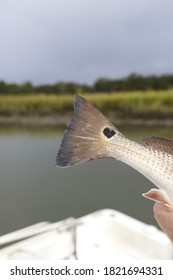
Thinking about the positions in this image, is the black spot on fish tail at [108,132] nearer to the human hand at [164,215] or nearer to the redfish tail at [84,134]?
the redfish tail at [84,134]

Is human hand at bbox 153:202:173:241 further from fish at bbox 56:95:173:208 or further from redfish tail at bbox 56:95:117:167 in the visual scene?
redfish tail at bbox 56:95:117:167

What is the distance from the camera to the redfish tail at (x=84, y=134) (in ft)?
4.42

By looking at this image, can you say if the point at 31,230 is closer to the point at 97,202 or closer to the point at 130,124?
the point at 97,202

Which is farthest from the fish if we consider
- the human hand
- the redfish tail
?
the human hand

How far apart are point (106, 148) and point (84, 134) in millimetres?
90

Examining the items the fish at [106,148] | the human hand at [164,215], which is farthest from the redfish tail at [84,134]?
the human hand at [164,215]

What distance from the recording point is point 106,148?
139cm

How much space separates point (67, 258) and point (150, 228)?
0.83 m

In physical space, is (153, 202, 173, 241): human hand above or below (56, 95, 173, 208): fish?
below

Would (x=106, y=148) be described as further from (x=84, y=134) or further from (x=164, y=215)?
(x=164, y=215)

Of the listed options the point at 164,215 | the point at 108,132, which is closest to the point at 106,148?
the point at 108,132

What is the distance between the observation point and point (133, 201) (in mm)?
6684

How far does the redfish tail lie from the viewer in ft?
4.42

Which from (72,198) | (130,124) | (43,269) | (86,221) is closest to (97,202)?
(72,198)
